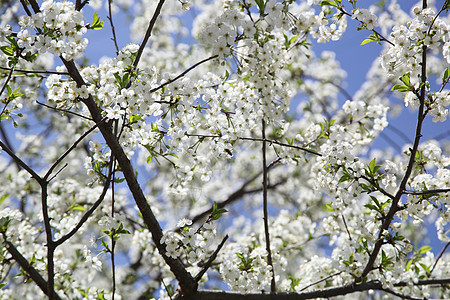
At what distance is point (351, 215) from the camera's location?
5.24 m

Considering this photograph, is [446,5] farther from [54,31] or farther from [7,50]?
[7,50]

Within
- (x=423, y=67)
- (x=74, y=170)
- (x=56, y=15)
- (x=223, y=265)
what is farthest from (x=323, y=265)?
(x=74, y=170)

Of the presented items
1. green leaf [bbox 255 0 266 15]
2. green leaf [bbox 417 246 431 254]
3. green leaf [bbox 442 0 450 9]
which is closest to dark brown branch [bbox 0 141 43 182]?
green leaf [bbox 255 0 266 15]

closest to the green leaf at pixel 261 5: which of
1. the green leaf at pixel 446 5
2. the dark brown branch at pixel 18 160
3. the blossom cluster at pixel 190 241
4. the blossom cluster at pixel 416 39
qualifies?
the blossom cluster at pixel 416 39

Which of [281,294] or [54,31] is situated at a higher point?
[54,31]

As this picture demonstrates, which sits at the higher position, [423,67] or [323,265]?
[423,67]

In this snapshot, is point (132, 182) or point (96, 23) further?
point (132, 182)

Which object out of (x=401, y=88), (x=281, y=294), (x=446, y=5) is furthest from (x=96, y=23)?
(x=281, y=294)

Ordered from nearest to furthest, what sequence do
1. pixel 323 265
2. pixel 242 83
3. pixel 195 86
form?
pixel 195 86
pixel 242 83
pixel 323 265

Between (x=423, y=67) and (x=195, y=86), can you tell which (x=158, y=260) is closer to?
(x=195, y=86)

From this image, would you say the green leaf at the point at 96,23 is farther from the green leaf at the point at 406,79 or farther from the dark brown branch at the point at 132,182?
the green leaf at the point at 406,79

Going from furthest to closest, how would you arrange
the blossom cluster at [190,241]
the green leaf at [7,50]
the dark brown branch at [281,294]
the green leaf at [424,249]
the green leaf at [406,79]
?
the green leaf at [424,249], the dark brown branch at [281,294], the blossom cluster at [190,241], the green leaf at [406,79], the green leaf at [7,50]

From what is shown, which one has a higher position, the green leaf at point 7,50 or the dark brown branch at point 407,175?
the green leaf at point 7,50

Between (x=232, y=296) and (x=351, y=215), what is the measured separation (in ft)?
7.86
